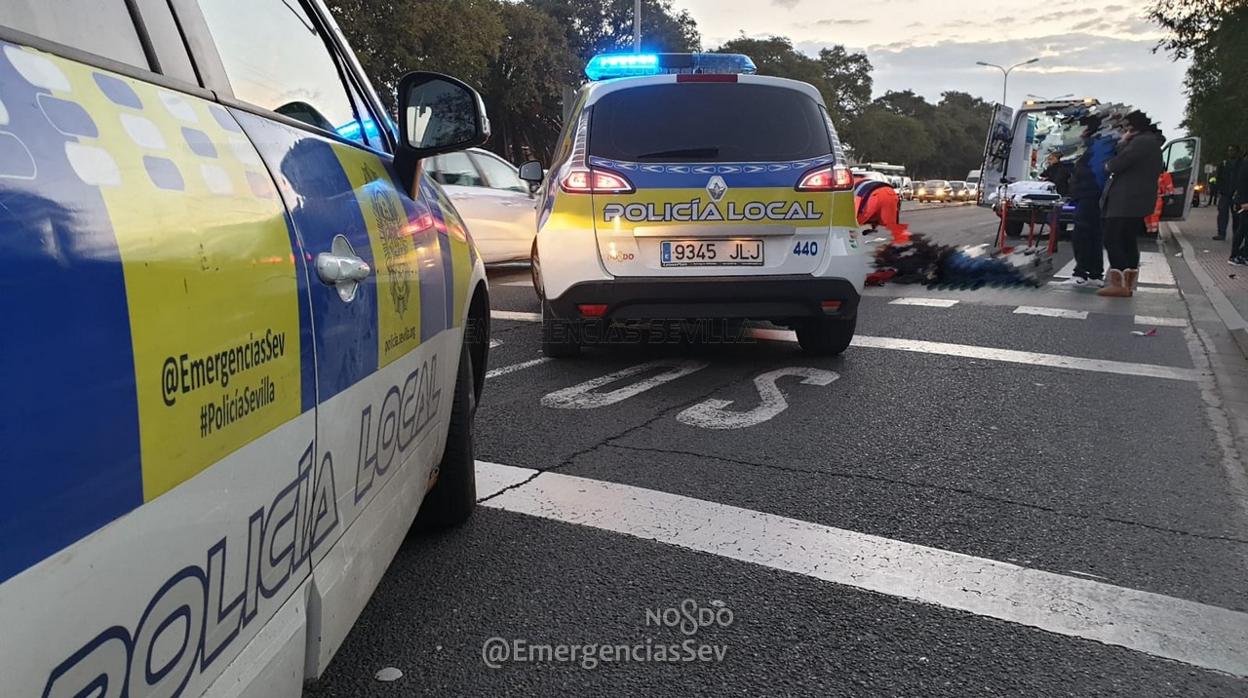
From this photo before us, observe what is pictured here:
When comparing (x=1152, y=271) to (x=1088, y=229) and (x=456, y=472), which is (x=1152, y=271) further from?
(x=456, y=472)

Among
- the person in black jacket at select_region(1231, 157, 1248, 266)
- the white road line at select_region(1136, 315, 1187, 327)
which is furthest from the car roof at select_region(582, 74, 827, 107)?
the person in black jacket at select_region(1231, 157, 1248, 266)

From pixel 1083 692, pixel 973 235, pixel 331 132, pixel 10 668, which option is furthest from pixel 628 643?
pixel 973 235

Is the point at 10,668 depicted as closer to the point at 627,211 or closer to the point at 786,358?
the point at 627,211

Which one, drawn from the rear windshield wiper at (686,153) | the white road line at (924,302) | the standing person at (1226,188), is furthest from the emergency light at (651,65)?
the standing person at (1226,188)

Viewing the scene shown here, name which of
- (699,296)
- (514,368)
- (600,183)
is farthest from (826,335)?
(514,368)

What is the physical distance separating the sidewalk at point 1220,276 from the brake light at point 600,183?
474cm

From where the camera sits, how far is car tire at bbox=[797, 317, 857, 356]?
634 centimetres

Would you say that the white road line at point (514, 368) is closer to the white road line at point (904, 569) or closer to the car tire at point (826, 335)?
the car tire at point (826, 335)

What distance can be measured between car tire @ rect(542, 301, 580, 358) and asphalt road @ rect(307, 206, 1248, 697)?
337 mm

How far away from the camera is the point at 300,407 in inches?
61.2

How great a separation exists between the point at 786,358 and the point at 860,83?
83.4m

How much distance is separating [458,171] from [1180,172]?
19.7 metres

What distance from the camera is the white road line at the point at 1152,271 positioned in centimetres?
1202

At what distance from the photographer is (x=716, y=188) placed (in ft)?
18.2
